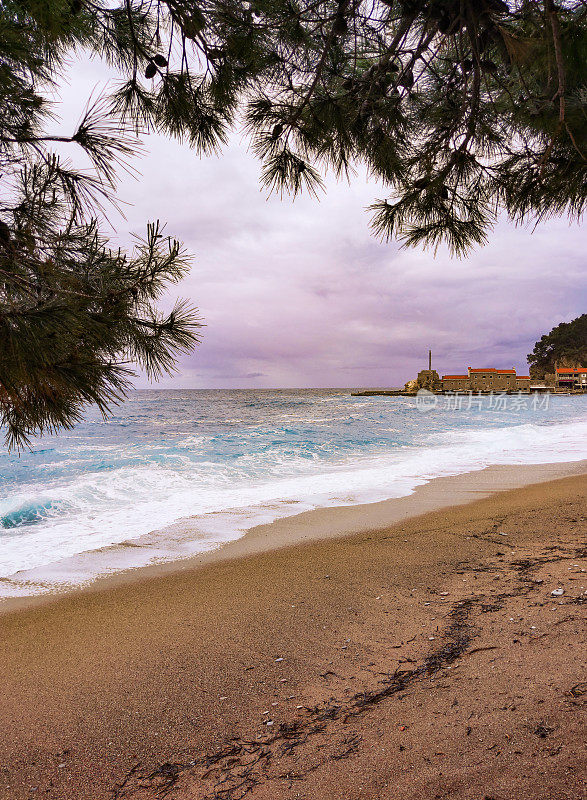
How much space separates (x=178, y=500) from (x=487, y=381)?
256ft

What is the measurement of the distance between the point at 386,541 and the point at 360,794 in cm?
305

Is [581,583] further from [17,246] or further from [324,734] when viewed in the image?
[17,246]

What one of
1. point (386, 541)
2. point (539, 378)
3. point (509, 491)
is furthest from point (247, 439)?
point (539, 378)

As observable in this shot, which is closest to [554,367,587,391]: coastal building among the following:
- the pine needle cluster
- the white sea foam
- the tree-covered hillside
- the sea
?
the tree-covered hillside

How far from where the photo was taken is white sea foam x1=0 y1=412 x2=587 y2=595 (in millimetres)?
4458

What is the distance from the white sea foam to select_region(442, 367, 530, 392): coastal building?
67601 mm

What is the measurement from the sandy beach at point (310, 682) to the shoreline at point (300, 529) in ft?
0.44

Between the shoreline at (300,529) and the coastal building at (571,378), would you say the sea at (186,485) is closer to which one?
the shoreline at (300,529)

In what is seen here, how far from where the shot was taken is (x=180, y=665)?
2.32 metres

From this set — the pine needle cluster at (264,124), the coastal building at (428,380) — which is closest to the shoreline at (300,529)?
the pine needle cluster at (264,124)

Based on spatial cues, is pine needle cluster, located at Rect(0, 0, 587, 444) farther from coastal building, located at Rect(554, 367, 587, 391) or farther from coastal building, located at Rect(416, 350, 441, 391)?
coastal building, located at Rect(554, 367, 587, 391)

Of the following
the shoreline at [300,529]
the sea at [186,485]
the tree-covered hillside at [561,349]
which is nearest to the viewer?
the shoreline at [300,529]

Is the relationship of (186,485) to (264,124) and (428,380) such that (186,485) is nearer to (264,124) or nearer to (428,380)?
(264,124)

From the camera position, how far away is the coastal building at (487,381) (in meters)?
76.3
